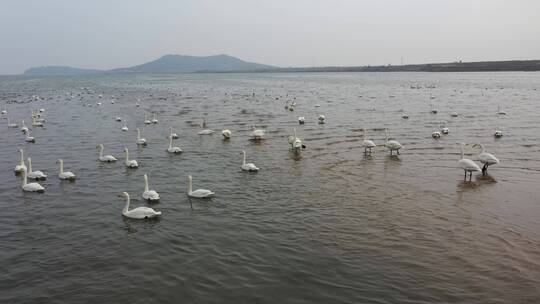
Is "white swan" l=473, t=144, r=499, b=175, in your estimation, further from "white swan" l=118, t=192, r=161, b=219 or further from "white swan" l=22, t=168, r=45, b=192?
"white swan" l=22, t=168, r=45, b=192

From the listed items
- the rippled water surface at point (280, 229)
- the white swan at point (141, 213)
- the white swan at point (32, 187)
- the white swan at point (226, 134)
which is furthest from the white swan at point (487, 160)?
the white swan at point (32, 187)

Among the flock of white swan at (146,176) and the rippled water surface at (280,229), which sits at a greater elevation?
the flock of white swan at (146,176)

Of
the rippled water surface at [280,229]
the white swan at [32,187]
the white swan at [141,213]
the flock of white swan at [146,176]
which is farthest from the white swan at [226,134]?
the white swan at [141,213]

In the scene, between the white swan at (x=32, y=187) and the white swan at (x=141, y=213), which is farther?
the white swan at (x=32, y=187)

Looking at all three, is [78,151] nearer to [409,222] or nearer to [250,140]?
[250,140]

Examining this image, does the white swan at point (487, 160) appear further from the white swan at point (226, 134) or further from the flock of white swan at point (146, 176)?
the white swan at point (226, 134)

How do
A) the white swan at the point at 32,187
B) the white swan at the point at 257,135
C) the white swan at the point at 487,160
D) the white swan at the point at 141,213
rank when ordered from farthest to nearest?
the white swan at the point at 257,135, the white swan at the point at 487,160, the white swan at the point at 32,187, the white swan at the point at 141,213

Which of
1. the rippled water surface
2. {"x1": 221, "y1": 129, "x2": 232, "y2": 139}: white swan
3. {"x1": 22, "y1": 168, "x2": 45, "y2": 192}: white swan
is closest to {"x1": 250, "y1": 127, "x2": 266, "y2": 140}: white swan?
{"x1": 221, "y1": 129, "x2": 232, "y2": 139}: white swan

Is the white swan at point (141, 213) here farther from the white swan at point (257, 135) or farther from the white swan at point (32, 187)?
the white swan at point (257, 135)

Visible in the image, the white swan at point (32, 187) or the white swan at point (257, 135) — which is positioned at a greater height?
the white swan at point (257, 135)

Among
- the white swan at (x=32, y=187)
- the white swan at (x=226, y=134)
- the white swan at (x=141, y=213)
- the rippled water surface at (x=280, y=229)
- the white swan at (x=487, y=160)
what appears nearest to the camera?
A: the rippled water surface at (x=280, y=229)

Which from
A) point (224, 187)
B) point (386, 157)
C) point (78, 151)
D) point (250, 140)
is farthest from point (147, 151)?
point (386, 157)

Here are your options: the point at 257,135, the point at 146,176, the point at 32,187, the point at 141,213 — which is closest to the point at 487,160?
the point at 257,135

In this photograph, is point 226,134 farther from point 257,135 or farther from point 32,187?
point 32,187
